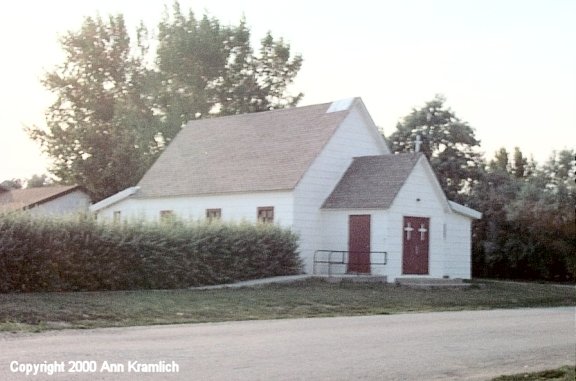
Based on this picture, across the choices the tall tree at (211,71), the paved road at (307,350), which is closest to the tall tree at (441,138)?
the tall tree at (211,71)

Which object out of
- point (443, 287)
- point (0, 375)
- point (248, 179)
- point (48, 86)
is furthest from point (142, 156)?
point (0, 375)

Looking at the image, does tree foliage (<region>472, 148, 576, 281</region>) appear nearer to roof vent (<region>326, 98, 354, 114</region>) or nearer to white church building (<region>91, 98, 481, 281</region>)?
white church building (<region>91, 98, 481, 281</region>)

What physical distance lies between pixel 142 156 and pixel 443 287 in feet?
95.2

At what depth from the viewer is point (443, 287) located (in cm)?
3131

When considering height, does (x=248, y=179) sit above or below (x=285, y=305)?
above

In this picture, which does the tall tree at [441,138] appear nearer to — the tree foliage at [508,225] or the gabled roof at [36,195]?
the tree foliage at [508,225]

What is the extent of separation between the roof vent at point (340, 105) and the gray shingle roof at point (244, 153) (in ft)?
0.78

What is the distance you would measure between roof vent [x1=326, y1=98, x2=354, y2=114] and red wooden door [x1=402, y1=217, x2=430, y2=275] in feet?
18.6

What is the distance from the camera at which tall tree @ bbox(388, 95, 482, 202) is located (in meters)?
54.1

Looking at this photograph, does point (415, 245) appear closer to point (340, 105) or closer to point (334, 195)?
point (334, 195)

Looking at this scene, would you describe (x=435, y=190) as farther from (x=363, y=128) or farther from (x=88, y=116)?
(x=88, y=116)

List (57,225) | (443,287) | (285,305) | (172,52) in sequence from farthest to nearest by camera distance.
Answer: (172,52) < (443,287) < (57,225) < (285,305)
